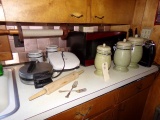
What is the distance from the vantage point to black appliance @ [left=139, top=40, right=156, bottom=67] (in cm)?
91

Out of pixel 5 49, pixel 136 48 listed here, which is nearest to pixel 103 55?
pixel 136 48

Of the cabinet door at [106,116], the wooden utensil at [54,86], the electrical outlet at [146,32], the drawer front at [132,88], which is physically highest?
the electrical outlet at [146,32]

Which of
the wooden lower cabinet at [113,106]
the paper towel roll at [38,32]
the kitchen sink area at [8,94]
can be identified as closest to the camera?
the kitchen sink area at [8,94]

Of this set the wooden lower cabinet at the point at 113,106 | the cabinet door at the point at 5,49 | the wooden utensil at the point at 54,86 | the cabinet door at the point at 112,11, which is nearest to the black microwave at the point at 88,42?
the cabinet door at the point at 112,11

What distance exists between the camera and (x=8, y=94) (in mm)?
563

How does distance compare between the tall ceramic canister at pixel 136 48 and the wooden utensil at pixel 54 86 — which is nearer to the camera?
the wooden utensil at pixel 54 86

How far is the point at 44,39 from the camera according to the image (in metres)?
0.96

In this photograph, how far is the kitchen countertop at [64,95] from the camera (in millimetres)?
457

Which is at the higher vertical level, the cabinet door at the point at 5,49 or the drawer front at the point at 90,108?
the cabinet door at the point at 5,49

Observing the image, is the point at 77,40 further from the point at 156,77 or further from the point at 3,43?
the point at 156,77

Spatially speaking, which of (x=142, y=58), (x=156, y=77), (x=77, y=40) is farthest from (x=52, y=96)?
(x=156, y=77)

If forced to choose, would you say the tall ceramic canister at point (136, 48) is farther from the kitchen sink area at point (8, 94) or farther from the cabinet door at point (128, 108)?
the kitchen sink area at point (8, 94)

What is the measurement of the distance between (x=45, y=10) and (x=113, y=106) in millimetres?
751

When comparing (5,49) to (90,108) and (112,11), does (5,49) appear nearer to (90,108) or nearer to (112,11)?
(90,108)
